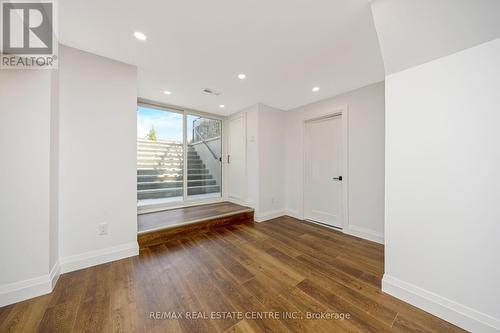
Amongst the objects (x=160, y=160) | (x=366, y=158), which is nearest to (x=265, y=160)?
(x=366, y=158)

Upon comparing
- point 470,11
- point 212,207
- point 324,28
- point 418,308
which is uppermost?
point 324,28

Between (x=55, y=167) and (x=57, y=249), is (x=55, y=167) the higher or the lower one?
the higher one

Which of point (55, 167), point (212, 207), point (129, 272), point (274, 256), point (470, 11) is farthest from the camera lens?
point (212, 207)

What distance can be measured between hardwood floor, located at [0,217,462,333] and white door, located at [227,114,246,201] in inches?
71.7

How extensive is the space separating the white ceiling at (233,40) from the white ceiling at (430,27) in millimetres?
222

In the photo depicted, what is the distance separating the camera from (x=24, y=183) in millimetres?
1472

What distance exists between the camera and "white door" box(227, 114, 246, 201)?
3955 mm

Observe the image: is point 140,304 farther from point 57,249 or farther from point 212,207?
point 212,207

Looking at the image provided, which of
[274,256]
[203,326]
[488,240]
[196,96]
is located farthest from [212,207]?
[488,240]

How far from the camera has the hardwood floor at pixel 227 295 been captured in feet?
4.00

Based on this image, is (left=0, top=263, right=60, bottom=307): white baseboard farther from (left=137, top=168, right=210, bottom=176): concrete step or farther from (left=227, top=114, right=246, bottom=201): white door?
(left=227, top=114, right=246, bottom=201): white door

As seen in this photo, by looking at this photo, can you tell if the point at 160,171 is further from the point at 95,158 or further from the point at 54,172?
the point at 54,172

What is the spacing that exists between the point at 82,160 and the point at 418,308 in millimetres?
3563

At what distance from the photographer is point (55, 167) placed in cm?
171
